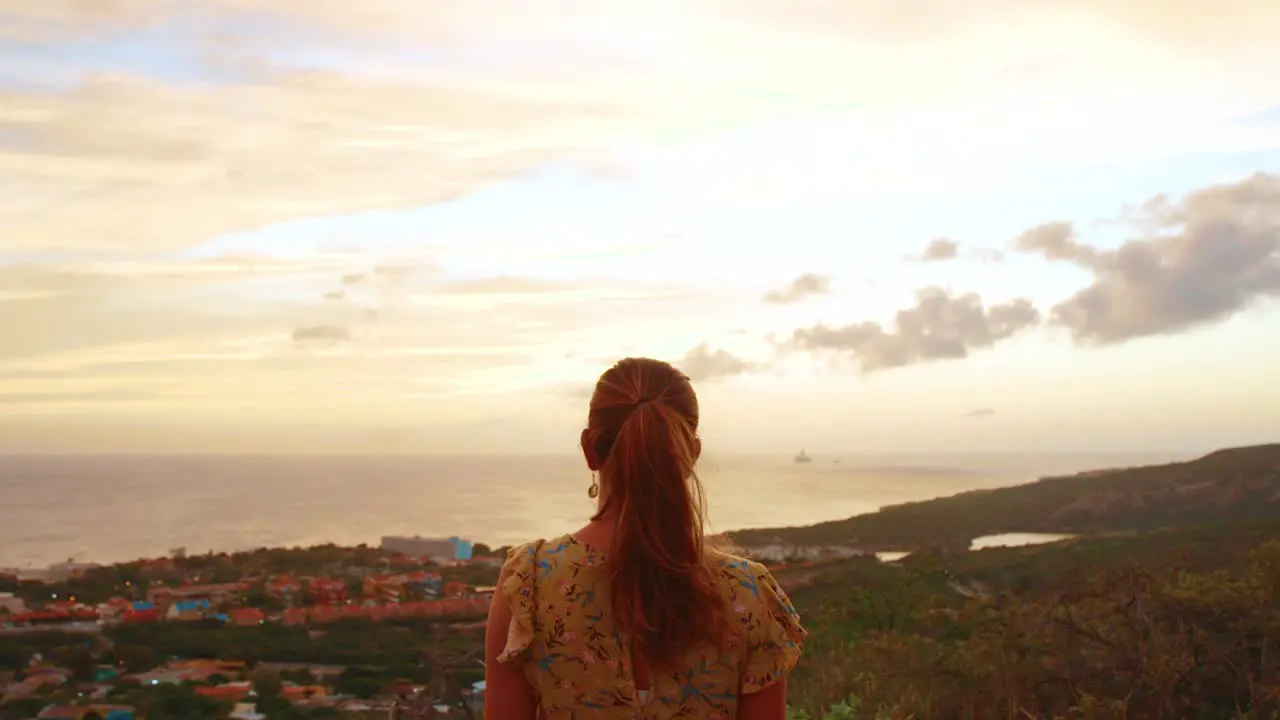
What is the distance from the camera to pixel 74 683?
5.21 meters

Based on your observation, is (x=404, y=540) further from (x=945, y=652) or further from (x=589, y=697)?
(x=589, y=697)

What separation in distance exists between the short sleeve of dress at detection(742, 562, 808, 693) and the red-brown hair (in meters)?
0.09

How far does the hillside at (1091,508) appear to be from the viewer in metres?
8.87

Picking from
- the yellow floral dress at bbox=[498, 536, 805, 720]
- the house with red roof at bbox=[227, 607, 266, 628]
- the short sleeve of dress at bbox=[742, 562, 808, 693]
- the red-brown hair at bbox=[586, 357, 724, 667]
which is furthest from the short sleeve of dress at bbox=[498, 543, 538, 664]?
the house with red roof at bbox=[227, 607, 266, 628]

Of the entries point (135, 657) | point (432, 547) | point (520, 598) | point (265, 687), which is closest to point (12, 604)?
point (135, 657)

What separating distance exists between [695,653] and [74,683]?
4208 millimetres

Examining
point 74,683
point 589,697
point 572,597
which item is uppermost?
point 572,597

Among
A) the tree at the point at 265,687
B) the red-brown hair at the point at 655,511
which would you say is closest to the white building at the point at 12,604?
the tree at the point at 265,687

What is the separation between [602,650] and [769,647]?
32cm

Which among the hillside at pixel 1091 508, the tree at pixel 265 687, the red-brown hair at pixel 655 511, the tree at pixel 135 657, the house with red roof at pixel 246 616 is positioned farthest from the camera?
the hillside at pixel 1091 508

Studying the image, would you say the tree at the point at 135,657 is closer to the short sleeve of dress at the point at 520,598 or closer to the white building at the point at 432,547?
the white building at the point at 432,547

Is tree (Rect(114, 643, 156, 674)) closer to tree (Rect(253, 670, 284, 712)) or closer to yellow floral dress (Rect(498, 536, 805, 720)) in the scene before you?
tree (Rect(253, 670, 284, 712))

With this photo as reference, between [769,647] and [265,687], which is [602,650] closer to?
[769,647]

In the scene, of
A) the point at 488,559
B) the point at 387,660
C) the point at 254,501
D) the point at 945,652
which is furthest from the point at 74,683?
the point at 254,501
